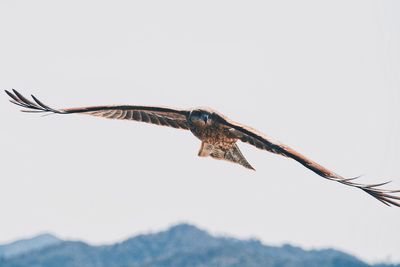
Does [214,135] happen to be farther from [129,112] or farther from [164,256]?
[164,256]

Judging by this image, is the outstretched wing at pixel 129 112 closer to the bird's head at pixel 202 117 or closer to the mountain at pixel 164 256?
the bird's head at pixel 202 117

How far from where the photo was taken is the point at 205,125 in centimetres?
1928

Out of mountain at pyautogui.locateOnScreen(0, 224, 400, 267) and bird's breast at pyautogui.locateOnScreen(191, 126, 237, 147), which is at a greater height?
mountain at pyautogui.locateOnScreen(0, 224, 400, 267)

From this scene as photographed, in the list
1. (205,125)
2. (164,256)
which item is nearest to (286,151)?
(205,125)

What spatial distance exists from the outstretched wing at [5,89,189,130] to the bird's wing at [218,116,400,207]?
126cm

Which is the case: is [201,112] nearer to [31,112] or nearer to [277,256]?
[31,112]

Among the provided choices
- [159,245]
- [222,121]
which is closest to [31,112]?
[222,121]

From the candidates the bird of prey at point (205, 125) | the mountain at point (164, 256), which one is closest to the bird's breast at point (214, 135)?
the bird of prey at point (205, 125)

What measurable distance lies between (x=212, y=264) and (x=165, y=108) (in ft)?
302

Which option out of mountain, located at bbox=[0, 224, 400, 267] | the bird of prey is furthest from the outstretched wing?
mountain, located at bbox=[0, 224, 400, 267]

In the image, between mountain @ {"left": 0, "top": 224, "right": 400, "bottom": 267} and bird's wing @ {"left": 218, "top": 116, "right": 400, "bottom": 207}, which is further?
mountain @ {"left": 0, "top": 224, "right": 400, "bottom": 267}

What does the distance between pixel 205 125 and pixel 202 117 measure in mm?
198

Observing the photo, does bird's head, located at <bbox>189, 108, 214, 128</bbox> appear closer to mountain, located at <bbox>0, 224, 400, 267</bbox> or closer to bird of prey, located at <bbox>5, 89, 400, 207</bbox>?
bird of prey, located at <bbox>5, 89, 400, 207</bbox>

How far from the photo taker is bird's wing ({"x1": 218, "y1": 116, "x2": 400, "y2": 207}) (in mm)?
17016
